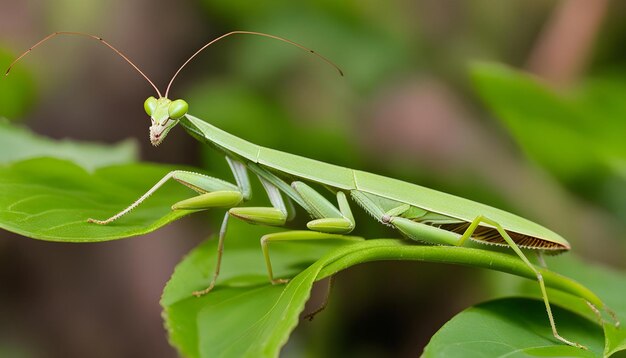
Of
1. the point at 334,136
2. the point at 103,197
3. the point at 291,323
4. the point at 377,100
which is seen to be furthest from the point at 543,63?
the point at 291,323

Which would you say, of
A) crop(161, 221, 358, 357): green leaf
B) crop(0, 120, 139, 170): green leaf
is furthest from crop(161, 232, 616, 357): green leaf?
crop(0, 120, 139, 170): green leaf

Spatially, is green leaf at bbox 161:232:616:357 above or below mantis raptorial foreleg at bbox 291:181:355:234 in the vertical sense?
below

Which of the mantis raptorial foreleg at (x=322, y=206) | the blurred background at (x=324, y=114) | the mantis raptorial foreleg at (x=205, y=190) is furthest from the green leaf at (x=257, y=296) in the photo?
the blurred background at (x=324, y=114)

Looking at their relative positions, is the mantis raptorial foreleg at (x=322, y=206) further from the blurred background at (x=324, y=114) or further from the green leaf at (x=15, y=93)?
the green leaf at (x=15, y=93)

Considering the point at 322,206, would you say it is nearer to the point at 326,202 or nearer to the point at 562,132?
the point at 326,202

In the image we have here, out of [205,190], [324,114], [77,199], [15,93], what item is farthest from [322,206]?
[324,114]

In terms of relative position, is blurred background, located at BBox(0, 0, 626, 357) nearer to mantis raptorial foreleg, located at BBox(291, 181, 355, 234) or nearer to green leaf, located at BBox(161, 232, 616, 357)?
mantis raptorial foreleg, located at BBox(291, 181, 355, 234)
